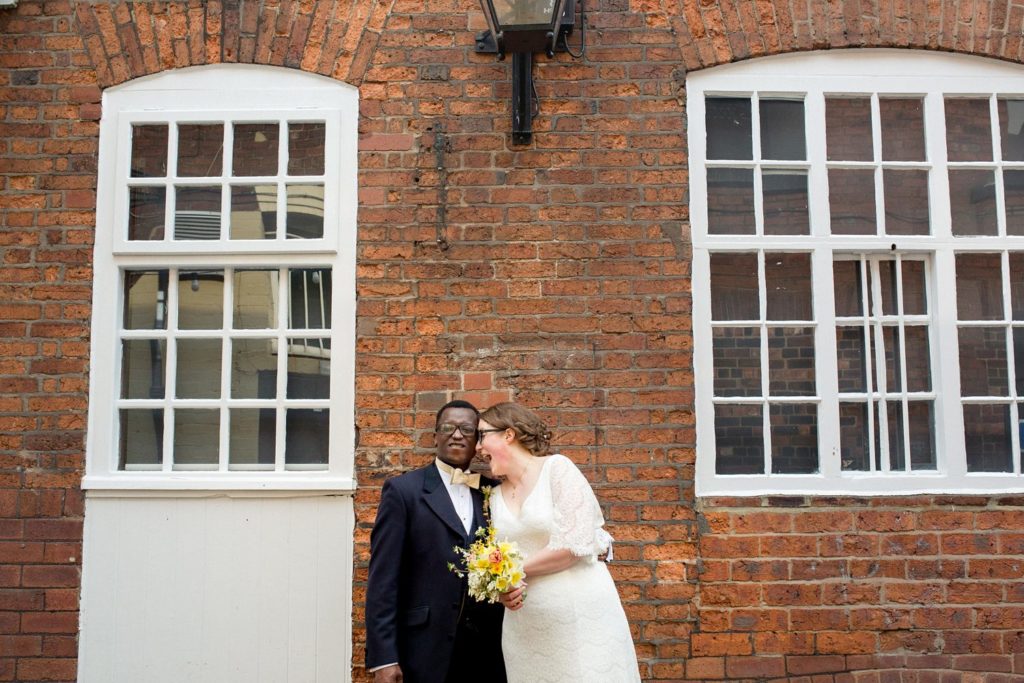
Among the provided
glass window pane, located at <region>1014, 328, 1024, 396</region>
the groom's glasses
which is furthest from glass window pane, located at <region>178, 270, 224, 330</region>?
glass window pane, located at <region>1014, 328, 1024, 396</region>

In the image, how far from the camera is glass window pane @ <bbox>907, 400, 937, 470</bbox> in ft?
14.5

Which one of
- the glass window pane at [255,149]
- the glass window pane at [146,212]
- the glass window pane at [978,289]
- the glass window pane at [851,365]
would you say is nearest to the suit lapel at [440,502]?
the glass window pane at [255,149]

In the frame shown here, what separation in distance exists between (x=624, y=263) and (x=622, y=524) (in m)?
1.29

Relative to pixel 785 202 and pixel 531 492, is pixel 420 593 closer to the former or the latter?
pixel 531 492

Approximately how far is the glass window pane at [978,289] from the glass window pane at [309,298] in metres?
3.26

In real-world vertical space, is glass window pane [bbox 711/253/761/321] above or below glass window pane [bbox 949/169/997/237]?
below

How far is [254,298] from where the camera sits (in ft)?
14.7

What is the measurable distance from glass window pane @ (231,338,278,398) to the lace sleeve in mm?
1772

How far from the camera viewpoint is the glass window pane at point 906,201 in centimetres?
454

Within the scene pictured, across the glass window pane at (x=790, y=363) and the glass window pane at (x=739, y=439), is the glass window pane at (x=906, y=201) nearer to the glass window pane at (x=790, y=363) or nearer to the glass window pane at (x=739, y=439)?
the glass window pane at (x=790, y=363)

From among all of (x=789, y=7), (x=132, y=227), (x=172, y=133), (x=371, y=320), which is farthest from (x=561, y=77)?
(x=132, y=227)

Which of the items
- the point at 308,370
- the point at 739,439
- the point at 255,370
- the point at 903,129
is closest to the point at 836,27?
the point at 903,129

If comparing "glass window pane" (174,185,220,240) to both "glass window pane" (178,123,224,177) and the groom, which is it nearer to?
"glass window pane" (178,123,224,177)

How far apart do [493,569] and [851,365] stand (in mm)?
2356
